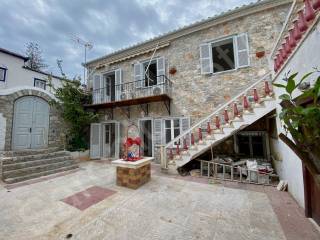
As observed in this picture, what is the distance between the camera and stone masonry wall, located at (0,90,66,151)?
244 inches

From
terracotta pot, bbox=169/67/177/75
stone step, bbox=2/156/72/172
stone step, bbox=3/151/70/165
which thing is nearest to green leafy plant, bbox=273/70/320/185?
terracotta pot, bbox=169/67/177/75

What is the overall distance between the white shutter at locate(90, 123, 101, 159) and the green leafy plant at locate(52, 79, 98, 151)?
1.35 feet

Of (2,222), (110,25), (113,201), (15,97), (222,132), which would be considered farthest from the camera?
(110,25)

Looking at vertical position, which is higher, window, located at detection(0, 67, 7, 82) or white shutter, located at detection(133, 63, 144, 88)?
window, located at detection(0, 67, 7, 82)

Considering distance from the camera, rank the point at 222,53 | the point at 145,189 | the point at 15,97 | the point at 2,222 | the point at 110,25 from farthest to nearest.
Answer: the point at 110,25 < the point at 222,53 < the point at 15,97 < the point at 145,189 < the point at 2,222

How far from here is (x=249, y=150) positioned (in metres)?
6.05

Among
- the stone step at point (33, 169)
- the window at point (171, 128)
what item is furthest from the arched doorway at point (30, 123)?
the window at point (171, 128)

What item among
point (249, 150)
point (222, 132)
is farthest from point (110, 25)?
point (249, 150)

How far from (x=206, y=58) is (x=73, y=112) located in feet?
24.5

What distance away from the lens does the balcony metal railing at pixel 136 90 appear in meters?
7.15

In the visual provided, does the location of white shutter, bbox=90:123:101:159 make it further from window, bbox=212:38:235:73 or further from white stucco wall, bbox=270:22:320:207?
white stucco wall, bbox=270:22:320:207

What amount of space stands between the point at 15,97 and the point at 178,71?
292 inches

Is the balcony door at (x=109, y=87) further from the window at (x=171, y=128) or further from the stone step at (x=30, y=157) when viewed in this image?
the window at (x=171, y=128)

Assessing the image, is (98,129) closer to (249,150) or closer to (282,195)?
(249,150)
